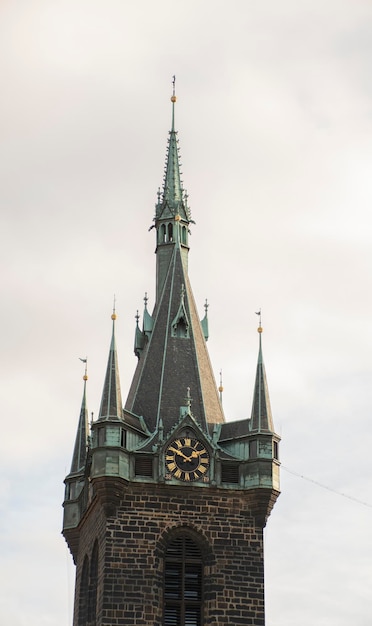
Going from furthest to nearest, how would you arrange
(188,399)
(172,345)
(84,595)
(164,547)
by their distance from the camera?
(172,345) < (188,399) < (84,595) < (164,547)

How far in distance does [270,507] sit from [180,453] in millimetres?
4033

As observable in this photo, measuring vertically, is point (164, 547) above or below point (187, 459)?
below

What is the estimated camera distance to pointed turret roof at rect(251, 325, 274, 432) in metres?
61.3

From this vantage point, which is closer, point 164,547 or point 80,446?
point 164,547

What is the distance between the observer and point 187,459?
2373 inches

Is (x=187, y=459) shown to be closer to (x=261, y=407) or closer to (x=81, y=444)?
(x=261, y=407)

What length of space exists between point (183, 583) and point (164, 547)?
1.53 m

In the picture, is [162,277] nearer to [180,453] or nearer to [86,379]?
[86,379]

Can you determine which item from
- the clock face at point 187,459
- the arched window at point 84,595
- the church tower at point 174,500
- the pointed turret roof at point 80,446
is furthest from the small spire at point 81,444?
the clock face at point 187,459

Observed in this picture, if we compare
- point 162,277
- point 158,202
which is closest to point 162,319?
point 162,277

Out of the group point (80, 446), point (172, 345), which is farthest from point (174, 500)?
point (80, 446)

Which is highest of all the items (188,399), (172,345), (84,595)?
(172,345)

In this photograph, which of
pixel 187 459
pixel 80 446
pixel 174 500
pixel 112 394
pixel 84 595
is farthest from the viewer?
pixel 80 446

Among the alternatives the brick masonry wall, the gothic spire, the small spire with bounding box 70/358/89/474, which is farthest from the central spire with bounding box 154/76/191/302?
the brick masonry wall
